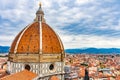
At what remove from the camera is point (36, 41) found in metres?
33.8

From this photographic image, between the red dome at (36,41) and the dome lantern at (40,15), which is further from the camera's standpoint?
the dome lantern at (40,15)

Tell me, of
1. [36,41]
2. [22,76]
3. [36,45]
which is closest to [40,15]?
[36,41]

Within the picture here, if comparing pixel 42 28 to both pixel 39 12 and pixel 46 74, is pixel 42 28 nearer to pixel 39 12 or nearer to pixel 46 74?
pixel 39 12

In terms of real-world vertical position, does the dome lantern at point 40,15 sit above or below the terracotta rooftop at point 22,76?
above

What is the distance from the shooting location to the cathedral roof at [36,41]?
3359 centimetres

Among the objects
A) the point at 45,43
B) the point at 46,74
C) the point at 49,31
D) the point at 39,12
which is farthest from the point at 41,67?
the point at 39,12

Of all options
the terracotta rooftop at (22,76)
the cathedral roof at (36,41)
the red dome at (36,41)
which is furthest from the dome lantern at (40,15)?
the terracotta rooftop at (22,76)

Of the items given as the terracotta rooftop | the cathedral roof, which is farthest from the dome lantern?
the terracotta rooftop

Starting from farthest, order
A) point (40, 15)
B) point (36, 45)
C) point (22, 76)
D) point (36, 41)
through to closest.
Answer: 1. point (40, 15)
2. point (36, 41)
3. point (36, 45)
4. point (22, 76)

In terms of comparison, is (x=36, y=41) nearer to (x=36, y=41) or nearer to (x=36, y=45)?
(x=36, y=41)

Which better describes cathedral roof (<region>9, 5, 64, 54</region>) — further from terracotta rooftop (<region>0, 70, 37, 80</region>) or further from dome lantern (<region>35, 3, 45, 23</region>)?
terracotta rooftop (<region>0, 70, 37, 80</region>)

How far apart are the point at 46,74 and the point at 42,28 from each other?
248 inches

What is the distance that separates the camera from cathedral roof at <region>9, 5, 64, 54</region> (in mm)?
33594

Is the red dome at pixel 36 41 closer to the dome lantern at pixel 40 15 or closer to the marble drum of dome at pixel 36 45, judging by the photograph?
the marble drum of dome at pixel 36 45
